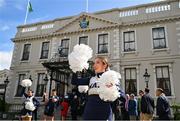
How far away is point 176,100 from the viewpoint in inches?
635

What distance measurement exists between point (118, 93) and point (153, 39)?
52.6ft

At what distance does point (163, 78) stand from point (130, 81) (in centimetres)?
260

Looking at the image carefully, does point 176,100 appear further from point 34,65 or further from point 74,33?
point 34,65

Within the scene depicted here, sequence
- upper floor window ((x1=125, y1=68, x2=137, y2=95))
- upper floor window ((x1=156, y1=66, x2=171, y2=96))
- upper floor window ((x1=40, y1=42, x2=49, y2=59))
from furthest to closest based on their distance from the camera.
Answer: upper floor window ((x1=40, y1=42, x2=49, y2=59)) → upper floor window ((x1=125, y1=68, x2=137, y2=95)) → upper floor window ((x1=156, y1=66, x2=171, y2=96))

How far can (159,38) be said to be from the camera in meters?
18.4

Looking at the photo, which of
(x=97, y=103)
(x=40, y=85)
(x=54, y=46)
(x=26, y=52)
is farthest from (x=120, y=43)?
(x=97, y=103)

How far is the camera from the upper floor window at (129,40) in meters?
19.2

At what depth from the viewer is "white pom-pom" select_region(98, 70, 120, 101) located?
134 inches

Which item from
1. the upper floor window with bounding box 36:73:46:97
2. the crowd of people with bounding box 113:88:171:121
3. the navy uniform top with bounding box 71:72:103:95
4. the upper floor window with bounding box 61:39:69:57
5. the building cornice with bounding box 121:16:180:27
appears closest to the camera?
the navy uniform top with bounding box 71:72:103:95

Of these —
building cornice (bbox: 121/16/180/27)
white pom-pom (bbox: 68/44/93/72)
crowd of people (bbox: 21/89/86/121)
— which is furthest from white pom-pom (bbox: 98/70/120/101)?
building cornice (bbox: 121/16/180/27)

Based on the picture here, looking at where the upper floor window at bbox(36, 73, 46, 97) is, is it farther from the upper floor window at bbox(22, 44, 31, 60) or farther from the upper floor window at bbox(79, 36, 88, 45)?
the upper floor window at bbox(79, 36, 88, 45)

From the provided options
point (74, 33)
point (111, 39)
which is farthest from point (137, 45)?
point (74, 33)

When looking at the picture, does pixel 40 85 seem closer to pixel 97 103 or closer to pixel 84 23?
pixel 84 23

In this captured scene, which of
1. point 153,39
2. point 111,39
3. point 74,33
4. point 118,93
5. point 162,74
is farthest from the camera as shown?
point 74,33
